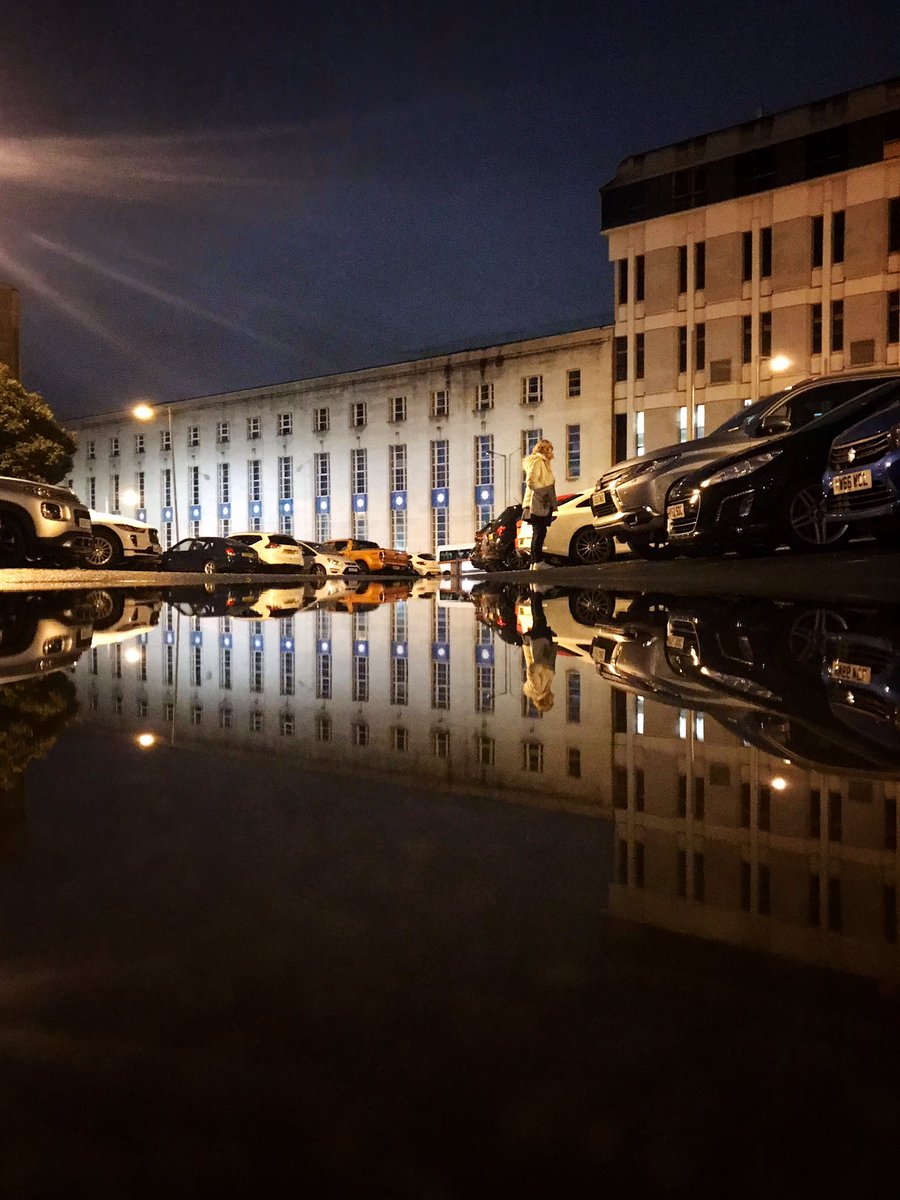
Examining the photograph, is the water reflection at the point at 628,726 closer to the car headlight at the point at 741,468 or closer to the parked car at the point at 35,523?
the car headlight at the point at 741,468

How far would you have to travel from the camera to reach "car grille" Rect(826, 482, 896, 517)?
729 cm

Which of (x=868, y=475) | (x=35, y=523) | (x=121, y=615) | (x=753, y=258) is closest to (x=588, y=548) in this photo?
(x=868, y=475)

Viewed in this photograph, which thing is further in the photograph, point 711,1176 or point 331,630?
point 331,630

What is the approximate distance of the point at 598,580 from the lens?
12.6 m

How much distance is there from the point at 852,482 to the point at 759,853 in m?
6.88

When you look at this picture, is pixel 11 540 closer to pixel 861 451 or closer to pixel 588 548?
pixel 588 548

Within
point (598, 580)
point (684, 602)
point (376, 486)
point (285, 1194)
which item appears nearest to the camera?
point (285, 1194)

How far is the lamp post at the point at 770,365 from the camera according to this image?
45.1 m

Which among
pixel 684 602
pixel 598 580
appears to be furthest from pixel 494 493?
pixel 684 602

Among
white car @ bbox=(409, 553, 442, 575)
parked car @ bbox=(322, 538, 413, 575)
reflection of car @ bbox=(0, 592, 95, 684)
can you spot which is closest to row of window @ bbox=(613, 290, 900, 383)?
white car @ bbox=(409, 553, 442, 575)

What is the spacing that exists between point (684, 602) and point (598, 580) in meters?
3.95

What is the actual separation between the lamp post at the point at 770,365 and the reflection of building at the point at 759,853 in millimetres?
46204

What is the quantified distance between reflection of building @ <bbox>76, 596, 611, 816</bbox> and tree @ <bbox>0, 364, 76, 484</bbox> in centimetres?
3245

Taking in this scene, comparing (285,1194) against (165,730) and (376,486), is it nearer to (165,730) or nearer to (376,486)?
(165,730)
